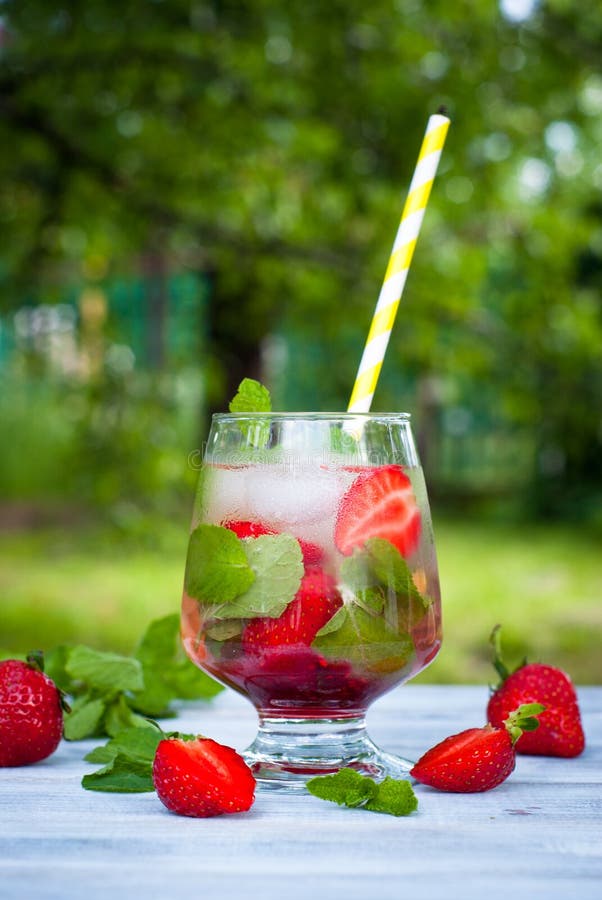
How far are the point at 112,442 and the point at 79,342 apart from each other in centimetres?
47

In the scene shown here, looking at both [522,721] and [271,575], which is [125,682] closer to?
[271,575]

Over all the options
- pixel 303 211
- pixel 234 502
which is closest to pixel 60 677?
pixel 234 502

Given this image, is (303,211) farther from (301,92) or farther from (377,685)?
(377,685)

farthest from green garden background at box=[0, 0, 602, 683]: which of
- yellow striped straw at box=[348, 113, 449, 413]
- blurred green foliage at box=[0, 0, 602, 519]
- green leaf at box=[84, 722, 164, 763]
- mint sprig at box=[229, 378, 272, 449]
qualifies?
green leaf at box=[84, 722, 164, 763]

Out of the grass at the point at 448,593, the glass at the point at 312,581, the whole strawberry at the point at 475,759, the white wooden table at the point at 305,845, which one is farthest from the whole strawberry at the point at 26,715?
the grass at the point at 448,593

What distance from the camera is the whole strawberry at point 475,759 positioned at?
3.56 feet

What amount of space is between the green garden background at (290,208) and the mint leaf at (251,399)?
2553 mm

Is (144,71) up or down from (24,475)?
up

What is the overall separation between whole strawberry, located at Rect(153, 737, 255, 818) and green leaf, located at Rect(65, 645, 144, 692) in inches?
10.3

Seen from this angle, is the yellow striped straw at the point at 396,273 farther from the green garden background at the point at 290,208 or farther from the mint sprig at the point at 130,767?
the green garden background at the point at 290,208

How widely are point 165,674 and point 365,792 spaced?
438 mm

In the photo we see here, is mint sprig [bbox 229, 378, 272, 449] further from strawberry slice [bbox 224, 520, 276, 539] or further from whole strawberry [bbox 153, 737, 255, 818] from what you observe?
whole strawberry [bbox 153, 737, 255, 818]

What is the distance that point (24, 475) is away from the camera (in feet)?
27.1

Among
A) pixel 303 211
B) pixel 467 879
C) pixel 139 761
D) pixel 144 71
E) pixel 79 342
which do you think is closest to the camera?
pixel 467 879
